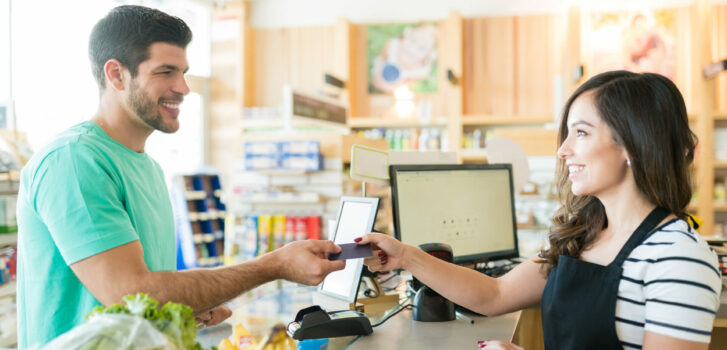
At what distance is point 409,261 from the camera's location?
1702 millimetres

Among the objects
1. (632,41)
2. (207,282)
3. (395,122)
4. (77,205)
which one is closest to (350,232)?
(207,282)

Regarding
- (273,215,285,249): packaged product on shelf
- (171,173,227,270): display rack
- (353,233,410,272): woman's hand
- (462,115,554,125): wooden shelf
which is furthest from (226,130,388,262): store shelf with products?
(353,233,410,272): woman's hand

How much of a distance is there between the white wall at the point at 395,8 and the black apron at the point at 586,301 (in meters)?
5.72

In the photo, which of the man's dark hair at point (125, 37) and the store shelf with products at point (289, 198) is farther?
→ the store shelf with products at point (289, 198)

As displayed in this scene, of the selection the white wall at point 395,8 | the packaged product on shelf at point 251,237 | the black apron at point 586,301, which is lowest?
the packaged product on shelf at point 251,237

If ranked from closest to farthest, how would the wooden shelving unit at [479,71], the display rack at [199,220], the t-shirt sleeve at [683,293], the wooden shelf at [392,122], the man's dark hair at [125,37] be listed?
the t-shirt sleeve at [683,293], the man's dark hair at [125,37], the display rack at [199,220], the wooden shelving unit at [479,71], the wooden shelf at [392,122]

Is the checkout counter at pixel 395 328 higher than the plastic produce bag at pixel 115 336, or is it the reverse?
the plastic produce bag at pixel 115 336

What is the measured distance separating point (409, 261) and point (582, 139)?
62cm

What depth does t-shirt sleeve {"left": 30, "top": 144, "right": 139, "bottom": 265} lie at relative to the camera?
4.27 ft

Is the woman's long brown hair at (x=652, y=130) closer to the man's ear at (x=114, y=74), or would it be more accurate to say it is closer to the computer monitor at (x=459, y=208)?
the computer monitor at (x=459, y=208)

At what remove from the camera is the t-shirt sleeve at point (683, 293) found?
45.7 inches

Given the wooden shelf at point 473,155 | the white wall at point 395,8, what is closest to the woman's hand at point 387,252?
the wooden shelf at point 473,155

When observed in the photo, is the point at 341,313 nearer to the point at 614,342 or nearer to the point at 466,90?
the point at 614,342

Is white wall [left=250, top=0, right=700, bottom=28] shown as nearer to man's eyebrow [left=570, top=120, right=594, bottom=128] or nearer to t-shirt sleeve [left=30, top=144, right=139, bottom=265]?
man's eyebrow [left=570, top=120, right=594, bottom=128]
